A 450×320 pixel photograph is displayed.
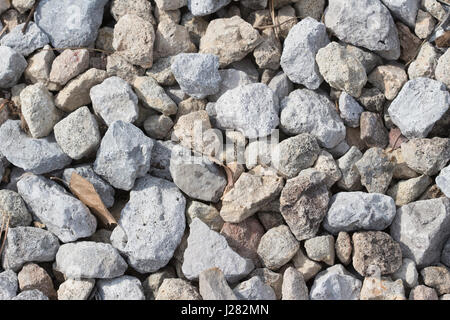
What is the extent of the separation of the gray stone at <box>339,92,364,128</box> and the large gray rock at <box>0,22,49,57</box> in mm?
1054

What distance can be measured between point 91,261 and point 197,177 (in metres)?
0.43

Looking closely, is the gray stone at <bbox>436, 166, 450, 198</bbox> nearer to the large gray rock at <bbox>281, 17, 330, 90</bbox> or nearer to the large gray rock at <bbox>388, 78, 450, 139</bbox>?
the large gray rock at <bbox>388, 78, 450, 139</bbox>

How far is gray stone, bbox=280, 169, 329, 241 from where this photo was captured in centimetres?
199

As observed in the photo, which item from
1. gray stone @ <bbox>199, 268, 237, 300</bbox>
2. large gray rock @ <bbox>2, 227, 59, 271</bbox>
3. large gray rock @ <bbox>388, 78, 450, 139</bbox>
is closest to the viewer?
gray stone @ <bbox>199, 268, 237, 300</bbox>

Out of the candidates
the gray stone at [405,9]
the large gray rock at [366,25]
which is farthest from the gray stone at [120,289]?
the gray stone at [405,9]

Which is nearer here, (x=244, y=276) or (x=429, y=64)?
(x=244, y=276)

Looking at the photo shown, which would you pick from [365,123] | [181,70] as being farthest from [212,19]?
[365,123]

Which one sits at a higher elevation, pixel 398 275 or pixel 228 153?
pixel 228 153

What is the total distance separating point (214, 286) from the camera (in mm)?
1862

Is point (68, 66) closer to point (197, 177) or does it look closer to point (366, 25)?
point (197, 177)

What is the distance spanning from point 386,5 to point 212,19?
63 cm

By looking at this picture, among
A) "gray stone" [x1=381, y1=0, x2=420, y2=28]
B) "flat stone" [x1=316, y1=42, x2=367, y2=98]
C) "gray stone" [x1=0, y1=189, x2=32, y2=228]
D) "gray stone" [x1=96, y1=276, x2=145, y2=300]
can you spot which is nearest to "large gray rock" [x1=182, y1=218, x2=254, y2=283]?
"gray stone" [x1=96, y1=276, x2=145, y2=300]

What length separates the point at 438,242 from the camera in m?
2.03

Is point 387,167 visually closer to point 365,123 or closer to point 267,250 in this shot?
point 365,123
